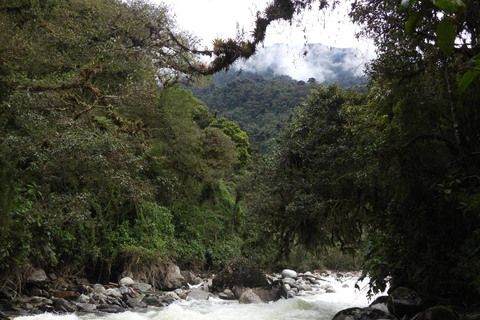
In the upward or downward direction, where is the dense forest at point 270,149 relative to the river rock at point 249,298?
upward

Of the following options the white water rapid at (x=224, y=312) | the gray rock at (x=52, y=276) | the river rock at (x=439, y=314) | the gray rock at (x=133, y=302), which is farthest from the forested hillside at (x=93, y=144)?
the river rock at (x=439, y=314)

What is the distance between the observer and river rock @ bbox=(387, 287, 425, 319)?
194 inches

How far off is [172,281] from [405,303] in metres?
8.18

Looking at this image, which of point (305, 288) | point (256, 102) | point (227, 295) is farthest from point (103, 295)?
point (256, 102)

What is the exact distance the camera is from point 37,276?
313 inches

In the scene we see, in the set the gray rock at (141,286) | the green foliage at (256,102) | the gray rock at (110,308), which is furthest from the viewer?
the green foliage at (256,102)

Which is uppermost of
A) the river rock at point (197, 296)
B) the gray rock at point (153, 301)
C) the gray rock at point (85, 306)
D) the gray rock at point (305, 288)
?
the gray rock at point (85, 306)

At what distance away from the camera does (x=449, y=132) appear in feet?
14.7

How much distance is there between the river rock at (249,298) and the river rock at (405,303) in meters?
4.93

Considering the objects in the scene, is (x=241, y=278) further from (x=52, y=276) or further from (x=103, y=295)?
(x=52, y=276)

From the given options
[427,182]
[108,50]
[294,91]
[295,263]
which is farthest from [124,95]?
[294,91]

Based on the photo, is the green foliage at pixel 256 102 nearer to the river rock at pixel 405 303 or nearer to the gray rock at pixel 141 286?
the gray rock at pixel 141 286

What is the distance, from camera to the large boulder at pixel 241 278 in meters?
11.1

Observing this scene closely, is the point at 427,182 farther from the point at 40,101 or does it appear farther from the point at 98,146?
the point at 40,101
